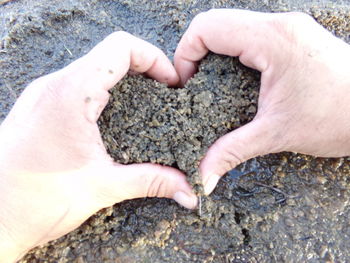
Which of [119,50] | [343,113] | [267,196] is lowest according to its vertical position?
[267,196]

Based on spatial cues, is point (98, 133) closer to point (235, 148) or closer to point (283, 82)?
point (235, 148)

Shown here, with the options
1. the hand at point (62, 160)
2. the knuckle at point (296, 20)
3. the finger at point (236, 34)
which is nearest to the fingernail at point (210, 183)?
the hand at point (62, 160)

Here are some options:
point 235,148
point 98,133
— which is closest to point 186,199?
point 235,148

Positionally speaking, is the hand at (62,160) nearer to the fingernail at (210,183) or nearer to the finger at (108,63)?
the finger at (108,63)

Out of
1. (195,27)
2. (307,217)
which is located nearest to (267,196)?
(307,217)

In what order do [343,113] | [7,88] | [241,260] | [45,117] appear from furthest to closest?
1. [7,88]
2. [241,260]
3. [343,113]
4. [45,117]

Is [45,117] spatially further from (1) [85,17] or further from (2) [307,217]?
(2) [307,217]
